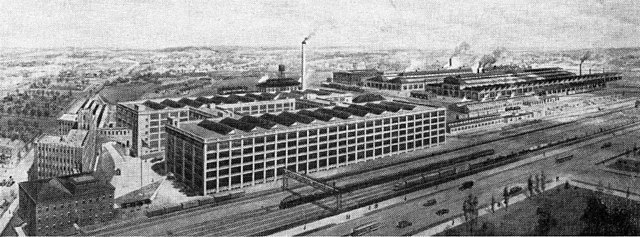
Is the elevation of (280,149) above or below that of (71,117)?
below

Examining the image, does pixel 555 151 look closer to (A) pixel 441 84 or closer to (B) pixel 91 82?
(A) pixel 441 84

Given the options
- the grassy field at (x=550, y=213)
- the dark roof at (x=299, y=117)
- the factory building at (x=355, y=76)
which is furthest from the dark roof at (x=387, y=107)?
the factory building at (x=355, y=76)

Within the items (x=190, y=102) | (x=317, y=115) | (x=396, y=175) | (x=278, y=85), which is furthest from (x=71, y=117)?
(x=396, y=175)

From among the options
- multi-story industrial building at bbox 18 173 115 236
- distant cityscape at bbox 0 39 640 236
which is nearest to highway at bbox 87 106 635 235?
distant cityscape at bbox 0 39 640 236

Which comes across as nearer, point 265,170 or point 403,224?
point 403,224

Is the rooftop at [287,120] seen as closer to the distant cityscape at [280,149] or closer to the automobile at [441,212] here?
the distant cityscape at [280,149]

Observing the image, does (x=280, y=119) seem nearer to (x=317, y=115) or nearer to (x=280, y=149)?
(x=280, y=149)
